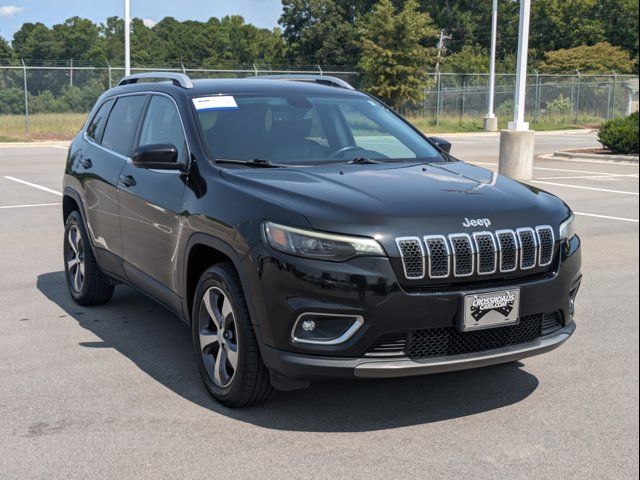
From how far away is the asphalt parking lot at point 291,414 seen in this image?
386 centimetres

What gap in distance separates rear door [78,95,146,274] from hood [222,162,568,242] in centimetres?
146

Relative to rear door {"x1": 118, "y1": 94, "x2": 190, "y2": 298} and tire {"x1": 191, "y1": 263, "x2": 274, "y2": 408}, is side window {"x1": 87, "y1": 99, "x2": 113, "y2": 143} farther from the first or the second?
tire {"x1": 191, "y1": 263, "x2": 274, "y2": 408}

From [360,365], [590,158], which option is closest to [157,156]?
[360,365]

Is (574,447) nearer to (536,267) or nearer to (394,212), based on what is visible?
(536,267)

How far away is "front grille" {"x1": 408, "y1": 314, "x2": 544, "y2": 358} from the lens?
13.3 feet

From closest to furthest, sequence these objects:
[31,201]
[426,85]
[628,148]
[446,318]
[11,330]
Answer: [446,318]
[11,330]
[31,201]
[628,148]
[426,85]

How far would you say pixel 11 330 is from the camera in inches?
239

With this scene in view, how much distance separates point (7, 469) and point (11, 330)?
2427mm

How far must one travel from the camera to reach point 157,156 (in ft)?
16.4

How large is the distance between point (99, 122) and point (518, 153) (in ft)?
38.4

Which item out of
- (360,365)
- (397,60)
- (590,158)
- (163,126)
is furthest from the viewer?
(397,60)

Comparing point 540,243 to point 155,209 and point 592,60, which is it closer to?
point 155,209

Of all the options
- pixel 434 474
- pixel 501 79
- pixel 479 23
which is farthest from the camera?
pixel 479 23

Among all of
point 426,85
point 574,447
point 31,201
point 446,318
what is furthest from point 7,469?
point 426,85
